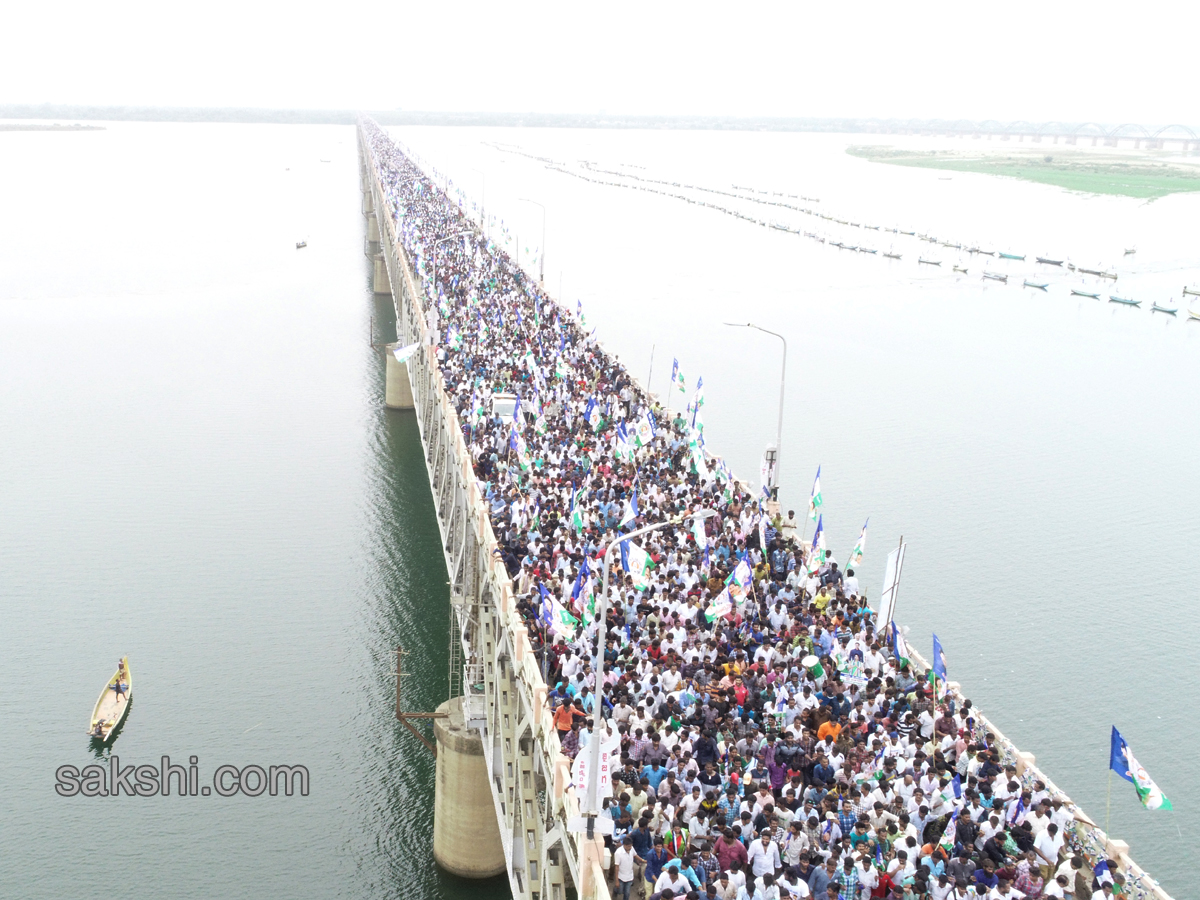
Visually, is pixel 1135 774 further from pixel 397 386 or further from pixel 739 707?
pixel 397 386

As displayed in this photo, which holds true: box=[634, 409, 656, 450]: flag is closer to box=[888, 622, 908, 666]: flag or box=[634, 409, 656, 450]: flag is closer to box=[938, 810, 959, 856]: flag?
box=[888, 622, 908, 666]: flag

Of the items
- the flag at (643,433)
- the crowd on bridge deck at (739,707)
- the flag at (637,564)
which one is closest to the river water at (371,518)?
the crowd on bridge deck at (739,707)

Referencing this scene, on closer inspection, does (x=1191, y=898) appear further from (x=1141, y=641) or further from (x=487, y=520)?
(x=487, y=520)

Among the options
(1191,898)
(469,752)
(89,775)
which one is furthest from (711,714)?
(89,775)

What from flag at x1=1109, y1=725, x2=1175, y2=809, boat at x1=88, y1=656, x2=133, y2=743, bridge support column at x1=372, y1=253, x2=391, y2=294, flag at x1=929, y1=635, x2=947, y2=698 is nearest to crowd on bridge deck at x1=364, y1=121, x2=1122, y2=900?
flag at x1=929, y1=635, x2=947, y2=698

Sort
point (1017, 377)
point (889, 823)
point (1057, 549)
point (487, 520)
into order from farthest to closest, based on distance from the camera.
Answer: point (1017, 377), point (1057, 549), point (487, 520), point (889, 823)

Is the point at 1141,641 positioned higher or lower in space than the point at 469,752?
lower
